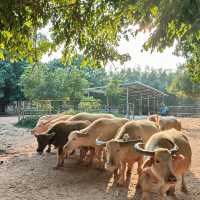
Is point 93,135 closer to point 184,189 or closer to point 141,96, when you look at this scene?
point 184,189

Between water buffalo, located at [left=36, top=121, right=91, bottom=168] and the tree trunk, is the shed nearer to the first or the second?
the tree trunk

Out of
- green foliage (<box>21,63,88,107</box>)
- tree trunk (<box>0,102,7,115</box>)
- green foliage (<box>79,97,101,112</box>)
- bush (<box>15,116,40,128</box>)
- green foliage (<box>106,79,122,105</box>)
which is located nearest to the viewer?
bush (<box>15,116,40,128</box>)

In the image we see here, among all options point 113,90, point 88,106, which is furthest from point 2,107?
point 88,106

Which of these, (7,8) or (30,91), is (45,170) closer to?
(7,8)

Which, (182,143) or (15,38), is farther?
(182,143)

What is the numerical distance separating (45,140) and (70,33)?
449 centimetres

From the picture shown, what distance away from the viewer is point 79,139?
361 inches

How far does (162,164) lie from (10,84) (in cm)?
3813

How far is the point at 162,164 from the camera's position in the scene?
18.8 feet

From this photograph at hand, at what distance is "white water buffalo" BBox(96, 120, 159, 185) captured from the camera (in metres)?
7.32

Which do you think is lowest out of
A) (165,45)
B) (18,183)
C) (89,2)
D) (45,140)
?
(18,183)

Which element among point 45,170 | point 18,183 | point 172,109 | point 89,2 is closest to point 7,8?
point 89,2

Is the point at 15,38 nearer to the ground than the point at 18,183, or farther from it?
farther from it

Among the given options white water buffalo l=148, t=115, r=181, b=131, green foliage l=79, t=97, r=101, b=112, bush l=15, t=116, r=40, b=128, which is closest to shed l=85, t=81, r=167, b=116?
green foliage l=79, t=97, r=101, b=112
